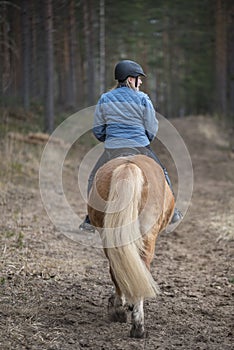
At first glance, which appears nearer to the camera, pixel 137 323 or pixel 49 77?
pixel 137 323

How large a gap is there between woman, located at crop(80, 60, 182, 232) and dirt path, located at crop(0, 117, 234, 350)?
132cm

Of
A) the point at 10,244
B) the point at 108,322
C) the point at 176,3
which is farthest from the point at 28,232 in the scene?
the point at 176,3

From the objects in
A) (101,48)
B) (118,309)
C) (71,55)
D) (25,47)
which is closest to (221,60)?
(101,48)

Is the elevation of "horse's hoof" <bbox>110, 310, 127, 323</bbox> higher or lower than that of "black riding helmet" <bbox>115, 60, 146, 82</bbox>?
lower

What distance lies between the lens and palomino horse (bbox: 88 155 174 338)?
467cm

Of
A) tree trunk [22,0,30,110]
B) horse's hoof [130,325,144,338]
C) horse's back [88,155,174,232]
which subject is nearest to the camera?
horse's hoof [130,325,144,338]

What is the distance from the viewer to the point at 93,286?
6.42m

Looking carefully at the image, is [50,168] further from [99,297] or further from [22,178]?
[99,297]

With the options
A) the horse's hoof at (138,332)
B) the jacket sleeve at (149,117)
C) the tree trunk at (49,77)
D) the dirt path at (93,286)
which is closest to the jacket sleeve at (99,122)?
the jacket sleeve at (149,117)

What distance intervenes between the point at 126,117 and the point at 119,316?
6.34 ft

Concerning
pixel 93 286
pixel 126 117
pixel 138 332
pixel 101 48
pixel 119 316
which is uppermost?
pixel 126 117

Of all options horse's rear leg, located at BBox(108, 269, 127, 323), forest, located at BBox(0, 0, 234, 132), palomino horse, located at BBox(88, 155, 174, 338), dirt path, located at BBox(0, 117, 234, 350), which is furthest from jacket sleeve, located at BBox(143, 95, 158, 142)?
forest, located at BBox(0, 0, 234, 132)

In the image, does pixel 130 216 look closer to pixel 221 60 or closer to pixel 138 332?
pixel 138 332

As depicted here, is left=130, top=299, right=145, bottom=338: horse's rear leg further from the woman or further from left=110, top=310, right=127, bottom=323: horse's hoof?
the woman
